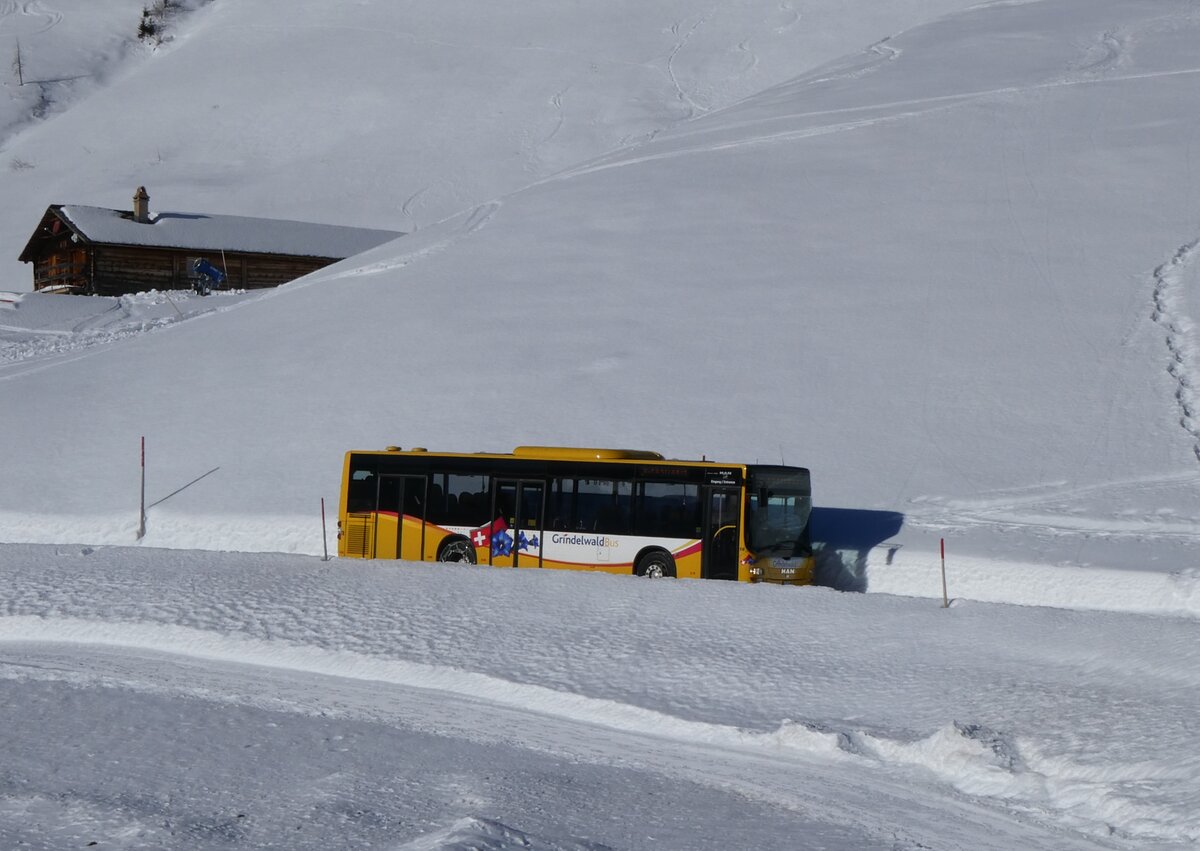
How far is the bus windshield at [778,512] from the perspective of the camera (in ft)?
56.3

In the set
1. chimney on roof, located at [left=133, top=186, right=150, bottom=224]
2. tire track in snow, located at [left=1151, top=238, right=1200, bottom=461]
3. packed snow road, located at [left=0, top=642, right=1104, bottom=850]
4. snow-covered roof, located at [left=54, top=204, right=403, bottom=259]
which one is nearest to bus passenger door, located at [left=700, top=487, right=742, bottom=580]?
packed snow road, located at [left=0, top=642, right=1104, bottom=850]

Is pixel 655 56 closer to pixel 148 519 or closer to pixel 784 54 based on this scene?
pixel 784 54

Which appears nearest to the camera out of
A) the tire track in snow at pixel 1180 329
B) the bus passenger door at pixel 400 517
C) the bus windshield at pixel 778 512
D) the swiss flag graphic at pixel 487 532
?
the bus windshield at pixel 778 512

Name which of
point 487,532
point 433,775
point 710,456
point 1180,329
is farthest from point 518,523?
point 1180,329

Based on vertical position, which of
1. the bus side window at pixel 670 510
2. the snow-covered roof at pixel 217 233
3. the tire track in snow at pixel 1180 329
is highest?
the snow-covered roof at pixel 217 233

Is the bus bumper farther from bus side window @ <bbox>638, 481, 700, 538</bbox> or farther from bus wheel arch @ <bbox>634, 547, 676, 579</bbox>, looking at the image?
bus wheel arch @ <bbox>634, 547, 676, 579</bbox>

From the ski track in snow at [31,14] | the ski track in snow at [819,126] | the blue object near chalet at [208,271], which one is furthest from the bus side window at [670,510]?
the ski track in snow at [31,14]

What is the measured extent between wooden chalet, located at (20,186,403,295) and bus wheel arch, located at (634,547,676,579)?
36963 millimetres

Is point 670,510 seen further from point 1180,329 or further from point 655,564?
point 1180,329

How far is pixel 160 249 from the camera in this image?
49.9 m

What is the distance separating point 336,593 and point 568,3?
72494mm

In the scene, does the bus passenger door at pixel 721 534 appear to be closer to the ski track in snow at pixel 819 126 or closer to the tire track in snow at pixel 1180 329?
the tire track in snow at pixel 1180 329

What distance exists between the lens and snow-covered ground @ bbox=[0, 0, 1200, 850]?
9.58 metres

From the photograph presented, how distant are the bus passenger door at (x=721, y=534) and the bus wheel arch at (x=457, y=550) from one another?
3.41 metres
